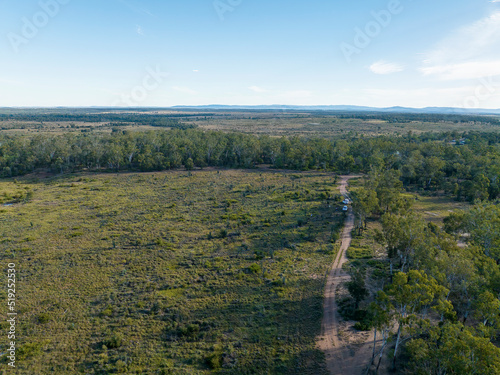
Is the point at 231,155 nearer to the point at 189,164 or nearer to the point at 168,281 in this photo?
the point at 189,164

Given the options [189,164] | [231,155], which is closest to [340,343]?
[189,164]

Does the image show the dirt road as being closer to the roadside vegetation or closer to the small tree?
the roadside vegetation

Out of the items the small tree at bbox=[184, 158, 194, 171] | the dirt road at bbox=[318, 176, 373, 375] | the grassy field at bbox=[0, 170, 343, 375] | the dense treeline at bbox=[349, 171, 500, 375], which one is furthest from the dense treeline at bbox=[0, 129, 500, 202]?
the dirt road at bbox=[318, 176, 373, 375]

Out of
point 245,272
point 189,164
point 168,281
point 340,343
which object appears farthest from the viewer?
point 189,164

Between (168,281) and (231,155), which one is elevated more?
(231,155)

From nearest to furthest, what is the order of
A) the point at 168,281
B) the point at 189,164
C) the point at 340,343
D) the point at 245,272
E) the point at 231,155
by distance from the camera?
the point at 340,343 < the point at 168,281 < the point at 245,272 < the point at 189,164 < the point at 231,155

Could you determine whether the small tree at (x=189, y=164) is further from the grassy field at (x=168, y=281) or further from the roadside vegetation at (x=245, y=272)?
the grassy field at (x=168, y=281)
